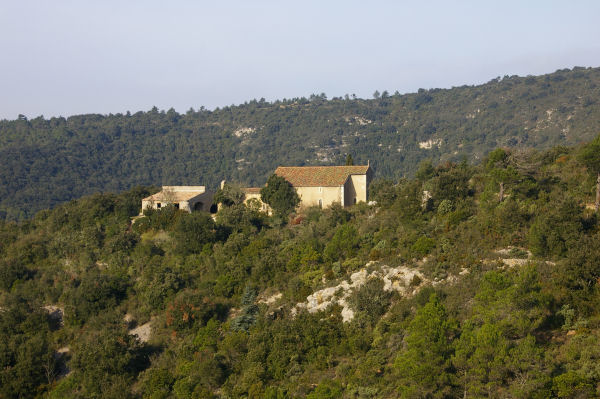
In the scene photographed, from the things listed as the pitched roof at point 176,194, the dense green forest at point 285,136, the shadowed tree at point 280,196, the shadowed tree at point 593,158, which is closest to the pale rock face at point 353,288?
the shadowed tree at point 593,158

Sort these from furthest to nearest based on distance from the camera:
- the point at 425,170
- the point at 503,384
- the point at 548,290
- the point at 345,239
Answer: the point at 425,170 < the point at 345,239 < the point at 548,290 < the point at 503,384

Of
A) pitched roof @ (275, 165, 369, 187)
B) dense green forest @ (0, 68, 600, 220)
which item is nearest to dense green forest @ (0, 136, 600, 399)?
pitched roof @ (275, 165, 369, 187)

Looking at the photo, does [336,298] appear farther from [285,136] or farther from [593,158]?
[285,136]

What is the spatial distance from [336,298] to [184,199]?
851 inches

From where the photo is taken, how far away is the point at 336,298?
28.2 metres

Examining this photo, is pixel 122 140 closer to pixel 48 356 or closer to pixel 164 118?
pixel 164 118

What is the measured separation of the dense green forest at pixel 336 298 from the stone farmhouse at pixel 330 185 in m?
1.73

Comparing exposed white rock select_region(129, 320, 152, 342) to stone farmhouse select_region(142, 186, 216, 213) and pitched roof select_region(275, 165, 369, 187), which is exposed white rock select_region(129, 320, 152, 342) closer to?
stone farmhouse select_region(142, 186, 216, 213)

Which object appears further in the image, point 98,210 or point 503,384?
point 98,210

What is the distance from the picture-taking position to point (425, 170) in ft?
139

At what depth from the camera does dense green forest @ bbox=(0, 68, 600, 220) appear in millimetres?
109562

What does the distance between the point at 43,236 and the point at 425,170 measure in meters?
32.8

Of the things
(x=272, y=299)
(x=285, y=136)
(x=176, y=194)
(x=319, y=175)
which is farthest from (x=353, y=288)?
(x=285, y=136)

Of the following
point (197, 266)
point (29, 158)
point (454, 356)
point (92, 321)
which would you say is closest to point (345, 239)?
point (197, 266)
